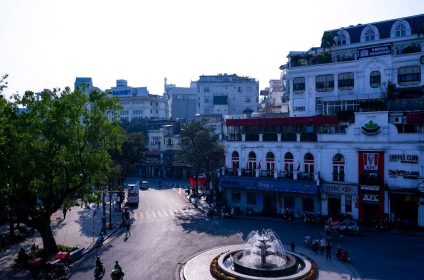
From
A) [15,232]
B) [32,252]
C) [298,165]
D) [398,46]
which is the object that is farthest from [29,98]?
[398,46]

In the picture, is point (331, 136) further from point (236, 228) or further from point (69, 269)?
point (69, 269)

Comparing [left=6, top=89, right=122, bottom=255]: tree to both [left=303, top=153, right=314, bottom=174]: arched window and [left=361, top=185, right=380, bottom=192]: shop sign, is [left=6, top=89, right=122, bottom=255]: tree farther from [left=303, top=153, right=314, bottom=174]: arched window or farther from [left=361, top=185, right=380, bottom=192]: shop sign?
[left=361, top=185, right=380, bottom=192]: shop sign

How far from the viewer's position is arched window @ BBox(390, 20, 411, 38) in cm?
5186

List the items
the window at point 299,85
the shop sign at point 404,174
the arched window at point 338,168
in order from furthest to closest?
the window at point 299,85
the arched window at point 338,168
the shop sign at point 404,174

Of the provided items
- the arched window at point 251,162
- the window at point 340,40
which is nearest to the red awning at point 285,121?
the arched window at point 251,162

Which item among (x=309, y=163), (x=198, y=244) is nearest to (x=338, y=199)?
(x=309, y=163)

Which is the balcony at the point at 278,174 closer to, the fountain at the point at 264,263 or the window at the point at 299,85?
the window at the point at 299,85

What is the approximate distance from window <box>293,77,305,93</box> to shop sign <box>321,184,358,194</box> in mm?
14833

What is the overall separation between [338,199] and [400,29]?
25092 mm

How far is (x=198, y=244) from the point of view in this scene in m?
36.1

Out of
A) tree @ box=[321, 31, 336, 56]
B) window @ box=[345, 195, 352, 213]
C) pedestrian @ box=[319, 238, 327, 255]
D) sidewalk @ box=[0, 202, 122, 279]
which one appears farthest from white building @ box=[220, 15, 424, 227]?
sidewalk @ box=[0, 202, 122, 279]

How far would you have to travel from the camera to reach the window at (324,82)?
169 feet

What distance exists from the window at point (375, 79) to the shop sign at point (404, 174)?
11.9 m

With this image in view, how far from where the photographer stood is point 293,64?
53844mm
